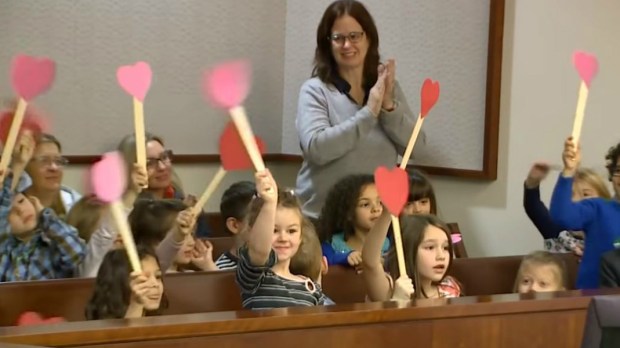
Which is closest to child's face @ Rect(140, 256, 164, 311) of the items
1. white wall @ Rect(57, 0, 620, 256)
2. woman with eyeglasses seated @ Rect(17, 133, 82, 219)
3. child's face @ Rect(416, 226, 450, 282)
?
child's face @ Rect(416, 226, 450, 282)

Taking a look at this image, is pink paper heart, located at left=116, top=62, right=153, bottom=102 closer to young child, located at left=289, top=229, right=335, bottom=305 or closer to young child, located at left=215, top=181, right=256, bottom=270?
young child, located at left=289, top=229, right=335, bottom=305

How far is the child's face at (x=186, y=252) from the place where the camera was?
3.10m

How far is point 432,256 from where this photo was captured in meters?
2.90

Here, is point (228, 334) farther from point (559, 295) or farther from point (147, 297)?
point (559, 295)

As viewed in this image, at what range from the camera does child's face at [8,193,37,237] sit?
295 centimetres

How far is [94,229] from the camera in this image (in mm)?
3338

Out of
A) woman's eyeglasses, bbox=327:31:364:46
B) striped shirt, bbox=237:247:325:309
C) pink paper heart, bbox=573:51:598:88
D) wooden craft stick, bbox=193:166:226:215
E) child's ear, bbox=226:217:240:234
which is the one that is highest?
woman's eyeglasses, bbox=327:31:364:46

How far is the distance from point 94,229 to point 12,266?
357mm

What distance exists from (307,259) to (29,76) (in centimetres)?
85

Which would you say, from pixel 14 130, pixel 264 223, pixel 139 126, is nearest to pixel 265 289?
pixel 264 223

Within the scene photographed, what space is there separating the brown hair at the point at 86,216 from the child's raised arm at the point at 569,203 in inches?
55.0

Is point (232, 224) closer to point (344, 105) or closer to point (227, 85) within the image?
point (344, 105)

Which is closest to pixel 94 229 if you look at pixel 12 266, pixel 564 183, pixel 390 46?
pixel 12 266

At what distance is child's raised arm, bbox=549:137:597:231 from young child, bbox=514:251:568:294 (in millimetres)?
116
